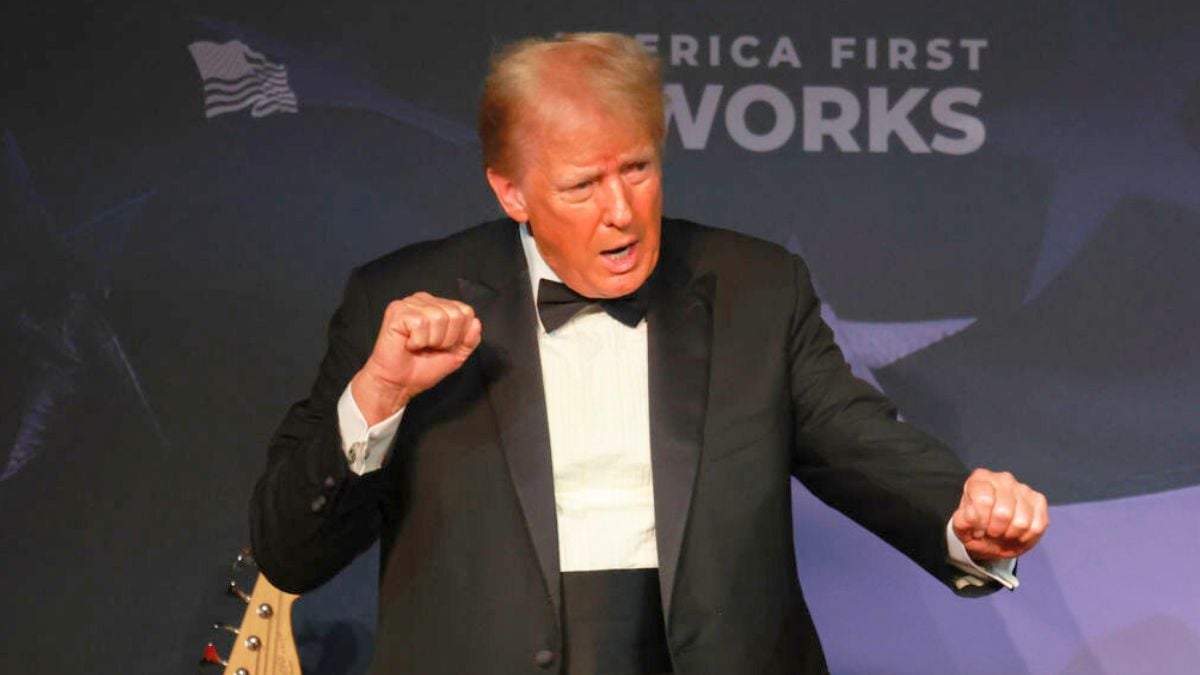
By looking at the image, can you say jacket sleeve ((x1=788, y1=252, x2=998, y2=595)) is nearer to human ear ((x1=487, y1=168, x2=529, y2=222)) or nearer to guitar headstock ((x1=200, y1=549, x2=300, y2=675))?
human ear ((x1=487, y1=168, x2=529, y2=222))

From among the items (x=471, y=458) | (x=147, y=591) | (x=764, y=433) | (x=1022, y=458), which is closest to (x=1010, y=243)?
(x=1022, y=458)

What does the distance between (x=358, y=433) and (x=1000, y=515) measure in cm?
78

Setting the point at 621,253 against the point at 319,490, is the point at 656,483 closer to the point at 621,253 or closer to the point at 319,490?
the point at 621,253

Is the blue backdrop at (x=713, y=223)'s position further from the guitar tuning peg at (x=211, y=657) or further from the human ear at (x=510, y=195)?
the human ear at (x=510, y=195)

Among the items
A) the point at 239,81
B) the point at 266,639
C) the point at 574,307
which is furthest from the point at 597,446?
the point at 239,81

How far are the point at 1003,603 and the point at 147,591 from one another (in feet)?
5.62

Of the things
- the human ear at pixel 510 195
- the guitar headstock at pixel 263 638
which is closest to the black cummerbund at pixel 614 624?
the human ear at pixel 510 195

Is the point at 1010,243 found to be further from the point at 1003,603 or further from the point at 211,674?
the point at 211,674

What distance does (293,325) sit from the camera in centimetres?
352

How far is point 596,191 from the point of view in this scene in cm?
232

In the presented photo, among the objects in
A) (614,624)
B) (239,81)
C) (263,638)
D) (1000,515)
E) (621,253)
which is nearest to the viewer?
(1000,515)

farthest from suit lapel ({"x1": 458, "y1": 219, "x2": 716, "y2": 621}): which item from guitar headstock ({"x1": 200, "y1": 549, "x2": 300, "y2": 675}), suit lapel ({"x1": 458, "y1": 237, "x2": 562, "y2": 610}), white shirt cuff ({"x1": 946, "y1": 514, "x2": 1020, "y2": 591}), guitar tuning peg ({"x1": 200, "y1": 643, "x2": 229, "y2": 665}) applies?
guitar tuning peg ({"x1": 200, "y1": 643, "x2": 229, "y2": 665})

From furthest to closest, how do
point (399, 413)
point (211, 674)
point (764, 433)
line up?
point (211, 674) → point (764, 433) → point (399, 413)

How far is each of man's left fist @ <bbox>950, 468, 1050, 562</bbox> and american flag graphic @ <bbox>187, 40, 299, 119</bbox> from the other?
6.42 ft
